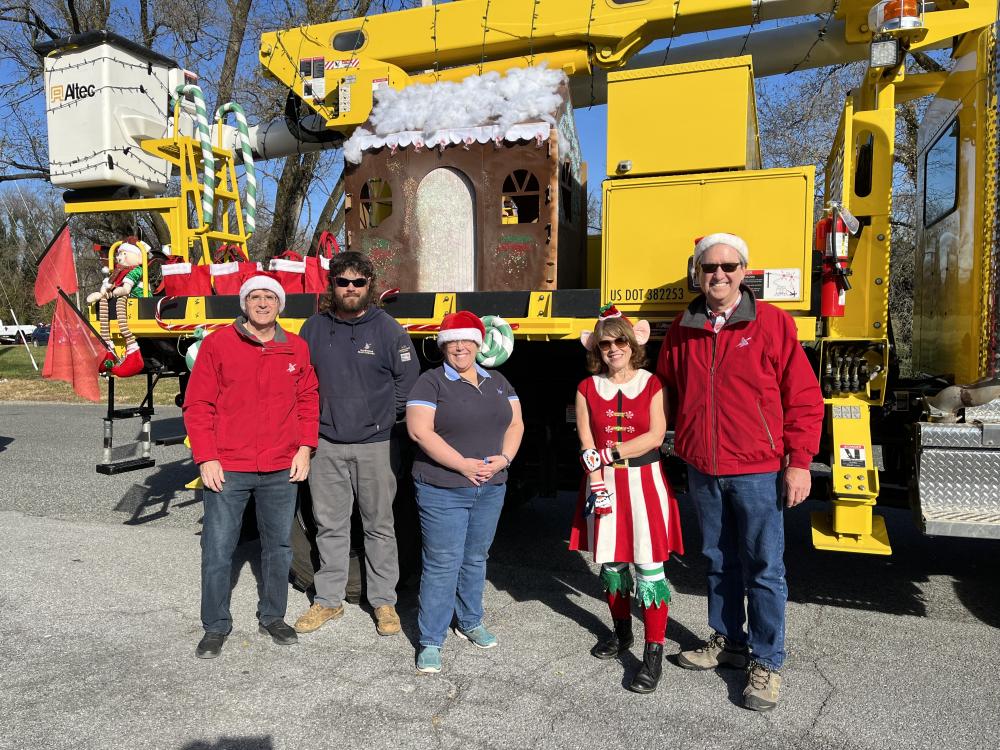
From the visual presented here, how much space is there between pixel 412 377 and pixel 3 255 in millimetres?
50579

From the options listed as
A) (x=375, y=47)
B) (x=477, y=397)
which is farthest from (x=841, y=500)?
(x=375, y=47)

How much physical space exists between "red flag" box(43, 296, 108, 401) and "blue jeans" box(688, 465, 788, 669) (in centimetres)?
416

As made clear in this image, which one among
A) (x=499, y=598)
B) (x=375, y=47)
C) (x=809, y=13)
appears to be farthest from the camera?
(x=375, y=47)

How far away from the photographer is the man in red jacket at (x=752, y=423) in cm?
295

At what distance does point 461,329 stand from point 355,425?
30.8 inches

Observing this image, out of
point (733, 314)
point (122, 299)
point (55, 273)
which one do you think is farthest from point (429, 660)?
point (55, 273)

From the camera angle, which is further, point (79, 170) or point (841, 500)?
point (79, 170)

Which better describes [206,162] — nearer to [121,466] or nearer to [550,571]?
[121,466]

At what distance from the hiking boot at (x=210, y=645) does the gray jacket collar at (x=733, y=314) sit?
252 cm

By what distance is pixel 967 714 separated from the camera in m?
2.89

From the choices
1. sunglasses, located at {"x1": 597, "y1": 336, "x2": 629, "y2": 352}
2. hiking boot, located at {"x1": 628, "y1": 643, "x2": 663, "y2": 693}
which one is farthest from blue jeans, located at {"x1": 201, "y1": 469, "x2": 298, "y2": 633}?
hiking boot, located at {"x1": 628, "y1": 643, "x2": 663, "y2": 693}

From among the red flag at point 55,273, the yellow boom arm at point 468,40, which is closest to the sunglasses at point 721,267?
the yellow boom arm at point 468,40

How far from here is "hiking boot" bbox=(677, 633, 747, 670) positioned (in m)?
3.26

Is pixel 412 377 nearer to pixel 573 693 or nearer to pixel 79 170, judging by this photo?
pixel 573 693
